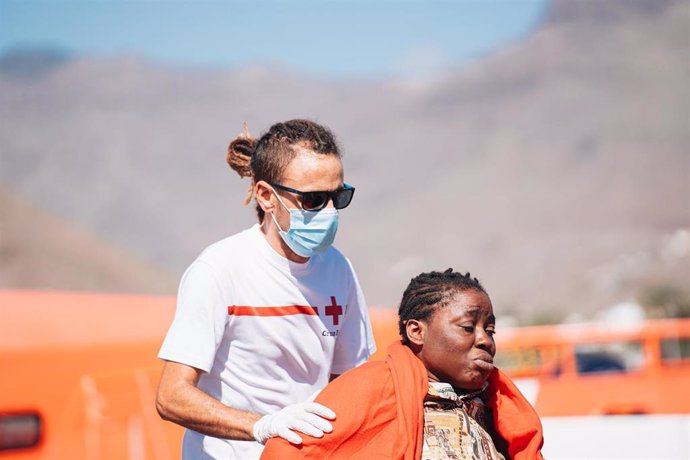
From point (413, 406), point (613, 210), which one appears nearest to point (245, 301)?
point (413, 406)

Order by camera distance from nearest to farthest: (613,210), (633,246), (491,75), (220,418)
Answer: (220,418) < (633,246) < (613,210) < (491,75)

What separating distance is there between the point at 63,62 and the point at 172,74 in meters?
5.63

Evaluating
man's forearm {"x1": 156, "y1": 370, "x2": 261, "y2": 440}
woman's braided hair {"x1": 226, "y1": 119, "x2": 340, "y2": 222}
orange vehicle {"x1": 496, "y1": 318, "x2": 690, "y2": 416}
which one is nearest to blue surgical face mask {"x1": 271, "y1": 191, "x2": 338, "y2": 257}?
woman's braided hair {"x1": 226, "y1": 119, "x2": 340, "y2": 222}

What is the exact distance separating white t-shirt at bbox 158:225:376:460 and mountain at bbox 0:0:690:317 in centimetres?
3149

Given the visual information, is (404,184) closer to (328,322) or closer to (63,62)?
(63,62)

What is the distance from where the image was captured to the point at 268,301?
3334mm

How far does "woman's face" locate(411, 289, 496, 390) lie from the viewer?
2.90m

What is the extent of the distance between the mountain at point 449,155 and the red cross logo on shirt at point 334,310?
3138cm

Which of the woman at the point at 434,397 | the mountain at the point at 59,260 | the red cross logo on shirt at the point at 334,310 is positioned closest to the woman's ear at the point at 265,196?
the red cross logo on shirt at the point at 334,310

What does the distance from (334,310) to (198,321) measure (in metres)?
0.58

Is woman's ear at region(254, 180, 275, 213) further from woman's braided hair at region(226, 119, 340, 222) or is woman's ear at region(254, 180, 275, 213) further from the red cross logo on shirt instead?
the red cross logo on shirt

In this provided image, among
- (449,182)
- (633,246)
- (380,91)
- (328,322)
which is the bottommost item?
(328,322)

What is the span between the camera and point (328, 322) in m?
3.50

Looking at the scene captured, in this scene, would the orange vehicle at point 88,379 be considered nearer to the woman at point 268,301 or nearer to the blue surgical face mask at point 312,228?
the woman at point 268,301
